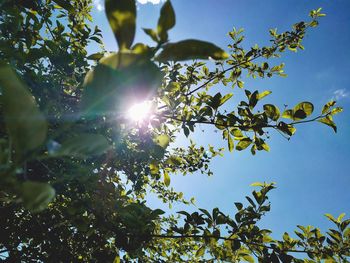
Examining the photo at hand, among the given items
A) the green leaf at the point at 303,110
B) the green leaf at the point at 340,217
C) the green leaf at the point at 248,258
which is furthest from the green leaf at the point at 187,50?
the green leaf at the point at 340,217

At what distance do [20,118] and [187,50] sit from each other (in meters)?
0.38

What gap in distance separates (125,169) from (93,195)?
3.80 feet

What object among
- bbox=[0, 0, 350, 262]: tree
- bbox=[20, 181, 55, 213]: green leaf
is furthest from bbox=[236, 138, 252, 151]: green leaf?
bbox=[20, 181, 55, 213]: green leaf

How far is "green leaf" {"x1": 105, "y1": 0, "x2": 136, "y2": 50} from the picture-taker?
619mm

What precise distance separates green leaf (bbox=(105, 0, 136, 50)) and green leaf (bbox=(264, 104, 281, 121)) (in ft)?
7.51

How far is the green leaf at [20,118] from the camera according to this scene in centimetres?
51

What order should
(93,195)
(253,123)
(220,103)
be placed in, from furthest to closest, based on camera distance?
(93,195) → (220,103) → (253,123)

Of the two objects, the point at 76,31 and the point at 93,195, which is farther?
the point at 76,31

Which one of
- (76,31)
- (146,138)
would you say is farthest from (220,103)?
(76,31)

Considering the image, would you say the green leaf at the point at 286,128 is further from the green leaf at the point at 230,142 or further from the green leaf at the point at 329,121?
the green leaf at the point at 230,142

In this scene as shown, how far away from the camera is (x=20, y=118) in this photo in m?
0.51

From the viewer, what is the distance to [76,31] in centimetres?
515

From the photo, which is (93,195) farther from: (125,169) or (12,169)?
(12,169)

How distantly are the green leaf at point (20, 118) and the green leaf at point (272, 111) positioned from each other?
8.11 feet
